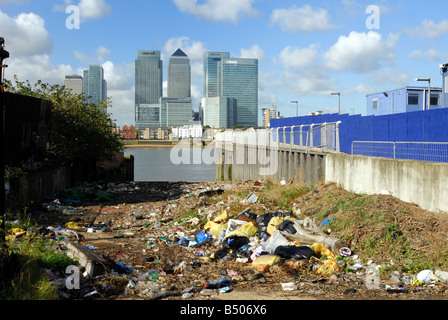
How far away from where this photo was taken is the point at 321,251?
339 inches

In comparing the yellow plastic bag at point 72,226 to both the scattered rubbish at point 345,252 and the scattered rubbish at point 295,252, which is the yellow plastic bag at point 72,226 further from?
the scattered rubbish at point 345,252

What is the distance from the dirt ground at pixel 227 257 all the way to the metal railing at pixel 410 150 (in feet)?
5.43

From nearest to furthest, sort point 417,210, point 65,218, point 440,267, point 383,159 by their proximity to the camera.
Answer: point 440,267 < point 417,210 < point 383,159 < point 65,218

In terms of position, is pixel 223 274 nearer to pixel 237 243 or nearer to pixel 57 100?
pixel 237 243

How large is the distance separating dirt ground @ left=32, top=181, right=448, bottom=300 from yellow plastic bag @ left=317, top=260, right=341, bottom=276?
135 millimetres

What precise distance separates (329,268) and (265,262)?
1153 mm

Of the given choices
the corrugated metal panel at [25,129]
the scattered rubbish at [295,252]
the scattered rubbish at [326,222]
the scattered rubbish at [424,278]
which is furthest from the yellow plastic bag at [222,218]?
the corrugated metal panel at [25,129]

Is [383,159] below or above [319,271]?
above

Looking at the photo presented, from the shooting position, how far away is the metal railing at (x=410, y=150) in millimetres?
10674

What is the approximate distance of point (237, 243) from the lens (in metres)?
9.62

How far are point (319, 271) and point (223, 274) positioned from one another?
5.55 feet

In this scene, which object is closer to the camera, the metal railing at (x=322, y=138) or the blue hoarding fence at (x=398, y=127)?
the metal railing at (x=322, y=138)

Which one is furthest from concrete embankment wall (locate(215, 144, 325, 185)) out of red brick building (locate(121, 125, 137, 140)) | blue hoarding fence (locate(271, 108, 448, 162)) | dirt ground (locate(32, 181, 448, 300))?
red brick building (locate(121, 125, 137, 140))

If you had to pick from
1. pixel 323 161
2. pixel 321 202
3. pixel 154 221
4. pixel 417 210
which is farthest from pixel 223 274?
pixel 323 161
